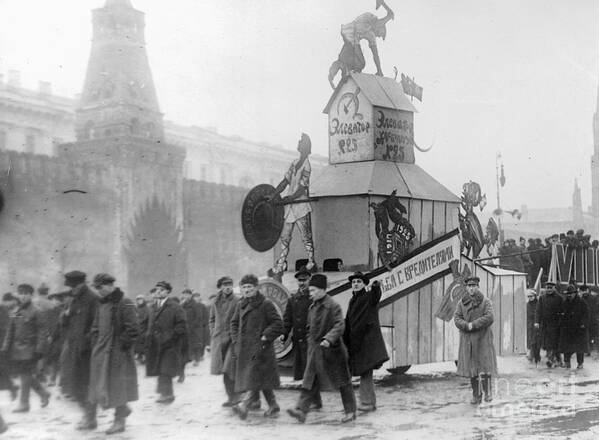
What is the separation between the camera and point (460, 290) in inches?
500

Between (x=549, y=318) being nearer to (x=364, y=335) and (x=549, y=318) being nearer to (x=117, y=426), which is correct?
(x=364, y=335)

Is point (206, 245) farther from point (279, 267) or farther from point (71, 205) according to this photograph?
point (279, 267)

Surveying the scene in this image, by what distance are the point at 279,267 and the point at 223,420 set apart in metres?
3.83

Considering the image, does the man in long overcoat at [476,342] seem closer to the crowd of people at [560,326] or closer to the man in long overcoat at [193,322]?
the crowd of people at [560,326]

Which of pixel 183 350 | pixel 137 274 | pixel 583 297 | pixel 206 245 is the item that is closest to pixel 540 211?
pixel 206 245

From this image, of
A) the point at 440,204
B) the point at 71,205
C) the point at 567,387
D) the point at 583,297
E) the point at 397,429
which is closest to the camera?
the point at 397,429

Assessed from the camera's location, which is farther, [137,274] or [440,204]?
[137,274]

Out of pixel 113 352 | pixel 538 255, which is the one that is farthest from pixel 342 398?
pixel 538 255

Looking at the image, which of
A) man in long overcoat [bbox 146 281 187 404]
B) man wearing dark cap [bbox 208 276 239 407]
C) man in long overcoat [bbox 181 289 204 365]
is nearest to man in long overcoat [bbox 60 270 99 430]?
man wearing dark cap [bbox 208 276 239 407]

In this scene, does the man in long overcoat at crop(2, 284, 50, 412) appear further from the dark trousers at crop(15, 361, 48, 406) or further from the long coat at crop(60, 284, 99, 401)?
the long coat at crop(60, 284, 99, 401)

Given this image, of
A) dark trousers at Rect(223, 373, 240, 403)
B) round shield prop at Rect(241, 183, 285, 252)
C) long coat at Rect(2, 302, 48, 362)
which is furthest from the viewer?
round shield prop at Rect(241, 183, 285, 252)

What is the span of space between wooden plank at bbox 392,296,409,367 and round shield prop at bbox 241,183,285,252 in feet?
7.19

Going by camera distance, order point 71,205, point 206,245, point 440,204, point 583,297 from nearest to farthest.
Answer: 1. point 440,204
2. point 583,297
3. point 71,205
4. point 206,245

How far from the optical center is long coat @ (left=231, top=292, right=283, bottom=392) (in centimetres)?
904
